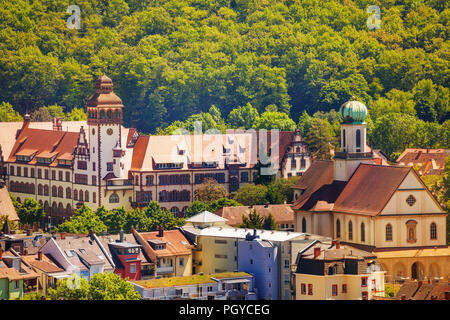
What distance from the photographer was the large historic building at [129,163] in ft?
A: 424

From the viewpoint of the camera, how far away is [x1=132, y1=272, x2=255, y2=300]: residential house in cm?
8712

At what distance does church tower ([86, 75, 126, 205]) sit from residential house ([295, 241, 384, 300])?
40124mm

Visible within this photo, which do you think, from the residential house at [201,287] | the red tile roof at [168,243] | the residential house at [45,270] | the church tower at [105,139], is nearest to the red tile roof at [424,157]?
the church tower at [105,139]

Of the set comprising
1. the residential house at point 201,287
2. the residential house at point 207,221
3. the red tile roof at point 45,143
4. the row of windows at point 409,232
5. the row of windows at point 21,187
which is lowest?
the residential house at point 201,287

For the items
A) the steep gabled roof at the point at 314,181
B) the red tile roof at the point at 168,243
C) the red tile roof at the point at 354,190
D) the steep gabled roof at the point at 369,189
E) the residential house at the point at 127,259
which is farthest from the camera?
the steep gabled roof at the point at 314,181

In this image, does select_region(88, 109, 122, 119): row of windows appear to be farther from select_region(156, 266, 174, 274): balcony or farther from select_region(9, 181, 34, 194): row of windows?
select_region(156, 266, 174, 274): balcony

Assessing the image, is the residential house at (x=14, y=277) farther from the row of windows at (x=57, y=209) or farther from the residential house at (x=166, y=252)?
the row of windows at (x=57, y=209)

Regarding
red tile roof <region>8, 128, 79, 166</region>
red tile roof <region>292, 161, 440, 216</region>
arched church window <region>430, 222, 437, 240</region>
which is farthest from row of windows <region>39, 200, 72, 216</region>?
arched church window <region>430, 222, 437, 240</region>

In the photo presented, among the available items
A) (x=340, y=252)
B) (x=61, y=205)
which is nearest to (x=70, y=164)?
(x=61, y=205)

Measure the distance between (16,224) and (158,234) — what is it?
21117 millimetres

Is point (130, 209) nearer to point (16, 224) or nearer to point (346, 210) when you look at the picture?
point (16, 224)

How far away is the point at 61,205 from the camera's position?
133375 mm

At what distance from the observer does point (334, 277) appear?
88188mm

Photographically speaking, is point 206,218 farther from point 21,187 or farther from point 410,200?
point 21,187
